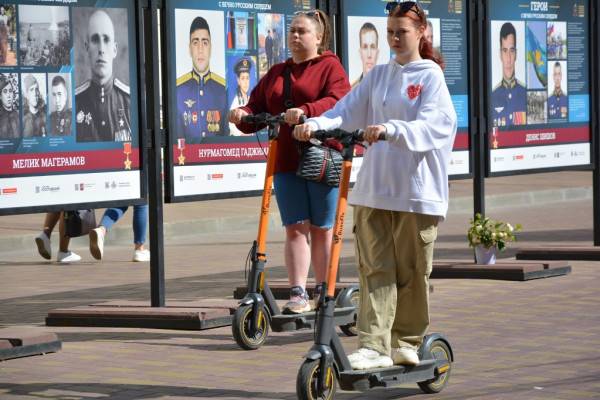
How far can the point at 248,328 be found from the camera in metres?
8.00

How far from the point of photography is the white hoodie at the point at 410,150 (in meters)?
6.55

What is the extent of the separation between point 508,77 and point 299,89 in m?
3.95

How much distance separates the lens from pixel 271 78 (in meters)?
8.63

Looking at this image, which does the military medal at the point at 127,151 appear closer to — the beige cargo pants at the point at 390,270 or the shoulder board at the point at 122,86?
the shoulder board at the point at 122,86

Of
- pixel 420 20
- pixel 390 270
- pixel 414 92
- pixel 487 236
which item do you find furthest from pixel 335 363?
pixel 487 236

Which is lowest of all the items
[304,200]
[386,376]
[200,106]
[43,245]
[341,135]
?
[43,245]

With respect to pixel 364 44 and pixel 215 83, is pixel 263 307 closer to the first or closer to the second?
pixel 215 83

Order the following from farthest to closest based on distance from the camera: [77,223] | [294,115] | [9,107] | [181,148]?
[77,223] → [181,148] → [9,107] → [294,115]

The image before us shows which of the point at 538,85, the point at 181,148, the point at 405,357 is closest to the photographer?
the point at 405,357

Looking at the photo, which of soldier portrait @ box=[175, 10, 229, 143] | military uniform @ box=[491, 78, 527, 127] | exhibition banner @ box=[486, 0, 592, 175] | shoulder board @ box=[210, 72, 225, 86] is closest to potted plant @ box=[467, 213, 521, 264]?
exhibition banner @ box=[486, 0, 592, 175]

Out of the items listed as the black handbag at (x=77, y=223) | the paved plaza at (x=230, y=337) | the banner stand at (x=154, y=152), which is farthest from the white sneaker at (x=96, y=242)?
the banner stand at (x=154, y=152)

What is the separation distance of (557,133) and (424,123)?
6.35m

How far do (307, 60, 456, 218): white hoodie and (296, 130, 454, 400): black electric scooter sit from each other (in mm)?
217

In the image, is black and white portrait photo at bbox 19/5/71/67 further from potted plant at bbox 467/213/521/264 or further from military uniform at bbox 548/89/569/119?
military uniform at bbox 548/89/569/119
